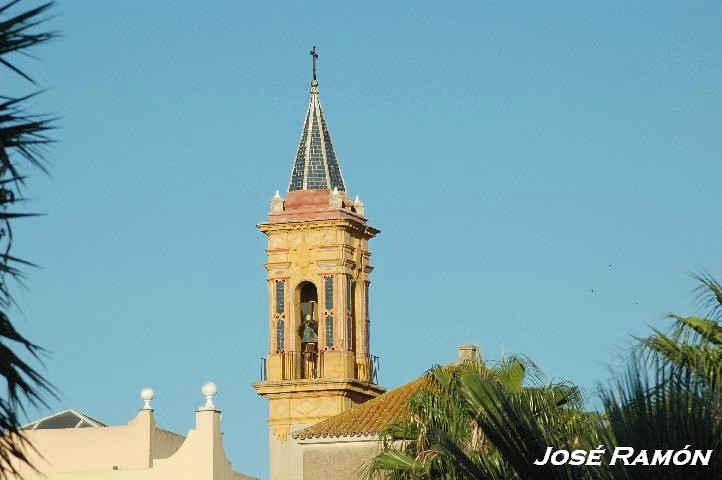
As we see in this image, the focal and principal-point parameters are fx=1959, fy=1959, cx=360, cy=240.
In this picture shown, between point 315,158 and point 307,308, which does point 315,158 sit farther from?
point 307,308

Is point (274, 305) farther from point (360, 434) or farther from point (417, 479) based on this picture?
point (417, 479)

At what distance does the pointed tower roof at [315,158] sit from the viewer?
5181 cm

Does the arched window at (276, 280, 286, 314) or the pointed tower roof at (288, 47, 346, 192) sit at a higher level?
the pointed tower roof at (288, 47, 346, 192)

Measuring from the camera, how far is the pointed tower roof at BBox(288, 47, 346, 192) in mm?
51812

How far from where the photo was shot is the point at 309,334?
5088 cm

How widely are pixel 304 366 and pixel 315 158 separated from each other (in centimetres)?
568

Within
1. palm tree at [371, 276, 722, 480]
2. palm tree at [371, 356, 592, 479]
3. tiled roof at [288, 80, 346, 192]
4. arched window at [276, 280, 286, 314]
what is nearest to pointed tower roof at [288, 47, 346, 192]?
tiled roof at [288, 80, 346, 192]

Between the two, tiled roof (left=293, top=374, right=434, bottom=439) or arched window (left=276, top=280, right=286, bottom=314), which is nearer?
tiled roof (left=293, top=374, right=434, bottom=439)

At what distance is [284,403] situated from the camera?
49781 millimetres

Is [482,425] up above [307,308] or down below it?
below

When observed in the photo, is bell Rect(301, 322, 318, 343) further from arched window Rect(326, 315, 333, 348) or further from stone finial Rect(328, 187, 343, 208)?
stone finial Rect(328, 187, 343, 208)

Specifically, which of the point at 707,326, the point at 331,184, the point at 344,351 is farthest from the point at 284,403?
the point at 707,326

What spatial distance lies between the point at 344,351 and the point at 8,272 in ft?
129

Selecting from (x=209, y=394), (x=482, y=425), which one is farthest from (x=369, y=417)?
(x=482, y=425)
